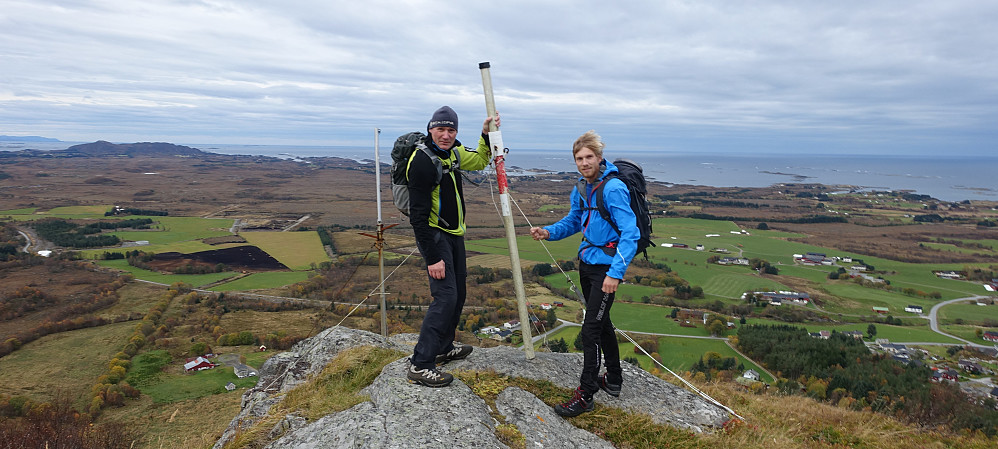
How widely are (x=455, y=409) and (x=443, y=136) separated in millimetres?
2898

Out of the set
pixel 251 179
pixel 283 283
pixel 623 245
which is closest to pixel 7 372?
pixel 283 283

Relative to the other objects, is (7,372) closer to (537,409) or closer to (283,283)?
(283,283)

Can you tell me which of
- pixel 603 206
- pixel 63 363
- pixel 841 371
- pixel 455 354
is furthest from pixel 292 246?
pixel 603 206

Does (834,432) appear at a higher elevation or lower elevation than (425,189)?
lower

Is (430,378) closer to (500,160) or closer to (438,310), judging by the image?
(438,310)

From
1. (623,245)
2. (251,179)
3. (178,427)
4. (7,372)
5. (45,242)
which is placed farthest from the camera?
(251,179)

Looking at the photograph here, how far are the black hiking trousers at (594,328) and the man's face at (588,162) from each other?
1.05 metres

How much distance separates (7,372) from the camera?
31.0 metres

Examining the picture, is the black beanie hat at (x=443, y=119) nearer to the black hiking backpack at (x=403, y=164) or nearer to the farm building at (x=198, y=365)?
the black hiking backpack at (x=403, y=164)

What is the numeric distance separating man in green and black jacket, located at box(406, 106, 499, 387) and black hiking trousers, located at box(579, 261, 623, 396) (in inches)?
57.9

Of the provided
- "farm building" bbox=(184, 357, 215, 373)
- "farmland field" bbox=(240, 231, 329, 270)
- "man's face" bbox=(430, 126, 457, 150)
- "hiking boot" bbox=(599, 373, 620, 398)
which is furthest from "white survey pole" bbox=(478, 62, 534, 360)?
"farmland field" bbox=(240, 231, 329, 270)

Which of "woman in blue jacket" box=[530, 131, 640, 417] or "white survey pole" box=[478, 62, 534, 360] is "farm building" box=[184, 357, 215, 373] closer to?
"white survey pole" box=[478, 62, 534, 360]

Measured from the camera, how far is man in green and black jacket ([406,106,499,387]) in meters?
4.72

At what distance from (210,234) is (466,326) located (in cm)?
6295
